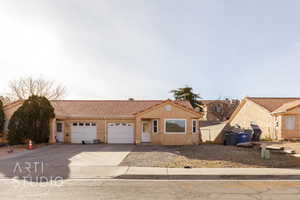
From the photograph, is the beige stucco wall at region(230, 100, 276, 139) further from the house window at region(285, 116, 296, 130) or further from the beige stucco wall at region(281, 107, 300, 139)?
the house window at region(285, 116, 296, 130)

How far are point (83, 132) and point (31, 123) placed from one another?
4.80 metres

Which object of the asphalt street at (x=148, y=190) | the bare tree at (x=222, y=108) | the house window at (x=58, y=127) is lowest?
the asphalt street at (x=148, y=190)

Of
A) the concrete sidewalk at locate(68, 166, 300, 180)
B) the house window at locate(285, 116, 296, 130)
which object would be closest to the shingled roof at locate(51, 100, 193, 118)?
the house window at locate(285, 116, 296, 130)

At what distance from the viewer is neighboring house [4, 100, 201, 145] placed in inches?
773

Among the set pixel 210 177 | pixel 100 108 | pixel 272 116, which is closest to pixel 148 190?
pixel 210 177

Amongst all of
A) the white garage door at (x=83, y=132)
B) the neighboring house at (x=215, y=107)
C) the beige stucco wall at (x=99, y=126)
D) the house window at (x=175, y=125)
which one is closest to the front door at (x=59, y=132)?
the beige stucco wall at (x=99, y=126)

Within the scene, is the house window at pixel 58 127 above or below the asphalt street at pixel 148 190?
above

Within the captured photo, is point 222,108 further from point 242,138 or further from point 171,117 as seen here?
point 171,117

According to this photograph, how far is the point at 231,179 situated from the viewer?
8.11 meters

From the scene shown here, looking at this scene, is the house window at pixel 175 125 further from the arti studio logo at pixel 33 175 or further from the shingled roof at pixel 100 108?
the arti studio logo at pixel 33 175

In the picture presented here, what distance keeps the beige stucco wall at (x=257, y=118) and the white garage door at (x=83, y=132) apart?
64.6 ft

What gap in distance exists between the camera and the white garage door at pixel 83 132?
2156 cm

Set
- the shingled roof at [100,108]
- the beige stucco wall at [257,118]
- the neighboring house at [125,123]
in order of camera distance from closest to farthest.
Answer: the neighboring house at [125,123] < the shingled roof at [100,108] < the beige stucco wall at [257,118]

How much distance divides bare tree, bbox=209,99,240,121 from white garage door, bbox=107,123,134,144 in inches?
1256
